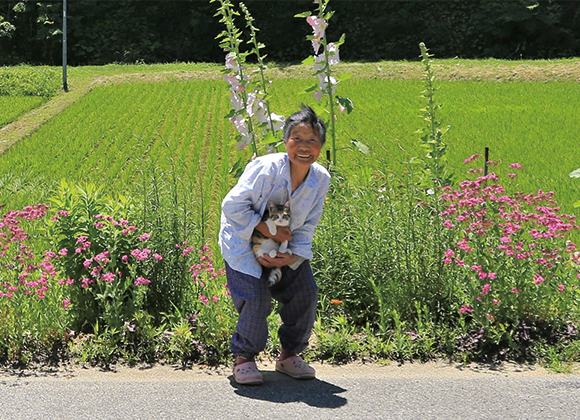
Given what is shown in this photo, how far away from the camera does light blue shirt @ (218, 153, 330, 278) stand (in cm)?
422

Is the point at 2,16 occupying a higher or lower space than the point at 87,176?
higher

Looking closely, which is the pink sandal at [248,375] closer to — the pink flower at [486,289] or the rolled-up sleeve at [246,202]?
the rolled-up sleeve at [246,202]

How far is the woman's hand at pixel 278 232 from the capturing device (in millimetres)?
4227

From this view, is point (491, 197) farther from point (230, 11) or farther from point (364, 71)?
point (364, 71)

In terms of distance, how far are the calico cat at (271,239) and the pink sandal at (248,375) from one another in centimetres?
45

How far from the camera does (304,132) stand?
424 cm

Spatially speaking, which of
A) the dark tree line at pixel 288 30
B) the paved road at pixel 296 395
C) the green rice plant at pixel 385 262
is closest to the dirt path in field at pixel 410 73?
the dark tree line at pixel 288 30

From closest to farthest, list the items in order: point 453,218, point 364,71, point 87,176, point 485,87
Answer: point 453,218
point 87,176
point 485,87
point 364,71

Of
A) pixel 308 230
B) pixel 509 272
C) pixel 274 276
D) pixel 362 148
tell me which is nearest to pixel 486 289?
pixel 509 272

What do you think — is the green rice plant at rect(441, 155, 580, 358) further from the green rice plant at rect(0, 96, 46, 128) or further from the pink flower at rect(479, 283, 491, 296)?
the green rice plant at rect(0, 96, 46, 128)

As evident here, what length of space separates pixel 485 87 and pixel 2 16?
23000mm

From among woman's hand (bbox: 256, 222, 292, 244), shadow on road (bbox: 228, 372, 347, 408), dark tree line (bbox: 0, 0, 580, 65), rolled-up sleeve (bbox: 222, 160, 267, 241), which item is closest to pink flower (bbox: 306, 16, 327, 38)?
rolled-up sleeve (bbox: 222, 160, 267, 241)

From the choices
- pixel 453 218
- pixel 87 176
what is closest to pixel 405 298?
pixel 453 218

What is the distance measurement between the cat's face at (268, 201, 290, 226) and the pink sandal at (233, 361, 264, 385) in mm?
777
